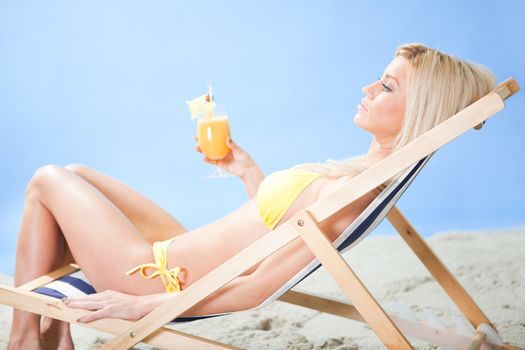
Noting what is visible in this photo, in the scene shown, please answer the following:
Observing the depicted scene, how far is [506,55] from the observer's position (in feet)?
22.7

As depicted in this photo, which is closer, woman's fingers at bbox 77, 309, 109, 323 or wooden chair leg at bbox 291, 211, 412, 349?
wooden chair leg at bbox 291, 211, 412, 349

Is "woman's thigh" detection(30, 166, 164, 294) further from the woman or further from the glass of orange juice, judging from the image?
the glass of orange juice

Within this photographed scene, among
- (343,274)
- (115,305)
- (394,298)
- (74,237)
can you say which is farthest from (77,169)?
(394,298)

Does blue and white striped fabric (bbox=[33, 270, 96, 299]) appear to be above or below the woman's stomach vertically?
above

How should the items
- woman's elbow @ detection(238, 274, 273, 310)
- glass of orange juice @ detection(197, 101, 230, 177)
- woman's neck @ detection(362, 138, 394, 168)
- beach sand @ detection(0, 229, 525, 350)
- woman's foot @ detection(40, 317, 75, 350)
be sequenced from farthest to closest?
beach sand @ detection(0, 229, 525, 350) → woman's foot @ detection(40, 317, 75, 350) → glass of orange juice @ detection(197, 101, 230, 177) → woman's neck @ detection(362, 138, 394, 168) → woman's elbow @ detection(238, 274, 273, 310)

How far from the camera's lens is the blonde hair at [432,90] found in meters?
2.52

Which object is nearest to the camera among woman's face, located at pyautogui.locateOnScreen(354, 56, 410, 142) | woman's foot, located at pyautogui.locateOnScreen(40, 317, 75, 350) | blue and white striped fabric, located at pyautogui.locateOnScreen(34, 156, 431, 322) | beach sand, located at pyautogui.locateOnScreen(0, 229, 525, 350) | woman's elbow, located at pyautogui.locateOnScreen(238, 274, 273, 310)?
blue and white striped fabric, located at pyautogui.locateOnScreen(34, 156, 431, 322)

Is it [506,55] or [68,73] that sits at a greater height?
[68,73]

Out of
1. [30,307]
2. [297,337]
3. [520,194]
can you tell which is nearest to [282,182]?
[30,307]

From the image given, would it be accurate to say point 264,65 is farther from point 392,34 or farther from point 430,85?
point 430,85

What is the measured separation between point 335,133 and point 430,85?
4.66m

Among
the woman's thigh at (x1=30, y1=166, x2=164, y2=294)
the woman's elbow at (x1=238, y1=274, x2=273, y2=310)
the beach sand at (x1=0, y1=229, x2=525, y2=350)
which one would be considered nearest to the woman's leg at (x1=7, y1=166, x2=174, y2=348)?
the woman's thigh at (x1=30, y1=166, x2=164, y2=294)

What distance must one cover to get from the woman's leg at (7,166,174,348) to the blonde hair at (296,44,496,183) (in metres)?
0.75

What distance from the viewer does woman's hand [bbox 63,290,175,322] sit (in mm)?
2570
